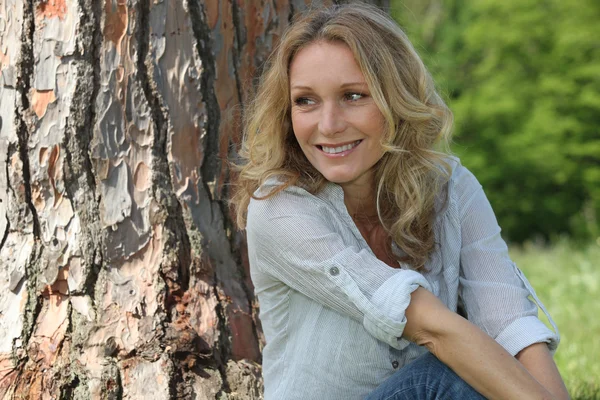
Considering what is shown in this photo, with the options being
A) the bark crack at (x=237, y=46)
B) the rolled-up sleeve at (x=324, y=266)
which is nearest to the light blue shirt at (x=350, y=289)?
the rolled-up sleeve at (x=324, y=266)

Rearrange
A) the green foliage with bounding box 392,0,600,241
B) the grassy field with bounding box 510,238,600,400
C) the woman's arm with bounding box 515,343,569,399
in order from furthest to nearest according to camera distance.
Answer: the green foliage with bounding box 392,0,600,241 → the grassy field with bounding box 510,238,600,400 → the woman's arm with bounding box 515,343,569,399

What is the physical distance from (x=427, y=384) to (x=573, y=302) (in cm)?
402

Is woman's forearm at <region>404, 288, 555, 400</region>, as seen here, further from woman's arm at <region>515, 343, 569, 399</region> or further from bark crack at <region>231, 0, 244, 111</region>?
bark crack at <region>231, 0, 244, 111</region>

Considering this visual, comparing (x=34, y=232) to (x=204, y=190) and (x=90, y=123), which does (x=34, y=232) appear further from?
(x=204, y=190)

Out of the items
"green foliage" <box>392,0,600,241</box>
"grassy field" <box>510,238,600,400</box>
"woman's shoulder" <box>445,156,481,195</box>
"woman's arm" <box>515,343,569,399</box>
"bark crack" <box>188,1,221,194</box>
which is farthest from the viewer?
"green foliage" <box>392,0,600,241</box>

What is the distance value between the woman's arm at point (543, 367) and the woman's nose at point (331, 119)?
862 millimetres

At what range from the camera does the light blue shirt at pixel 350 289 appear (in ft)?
6.89

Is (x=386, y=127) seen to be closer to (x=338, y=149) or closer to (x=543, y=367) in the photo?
(x=338, y=149)

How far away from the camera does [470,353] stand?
6.61 ft

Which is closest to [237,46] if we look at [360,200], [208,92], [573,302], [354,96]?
[208,92]

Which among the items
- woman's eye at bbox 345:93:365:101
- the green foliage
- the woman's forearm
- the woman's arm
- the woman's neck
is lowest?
the green foliage

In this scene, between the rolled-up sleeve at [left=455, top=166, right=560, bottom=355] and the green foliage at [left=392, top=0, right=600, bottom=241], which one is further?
the green foliage at [left=392, top=0, right=600, bottom=241]

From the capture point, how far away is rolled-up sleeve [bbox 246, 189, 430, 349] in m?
2.05

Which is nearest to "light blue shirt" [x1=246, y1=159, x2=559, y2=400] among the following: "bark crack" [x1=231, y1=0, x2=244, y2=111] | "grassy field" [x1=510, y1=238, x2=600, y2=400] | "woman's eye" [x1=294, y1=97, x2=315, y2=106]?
"woman's eye" [x1=294, y1=97, x2=315, y2=106]
